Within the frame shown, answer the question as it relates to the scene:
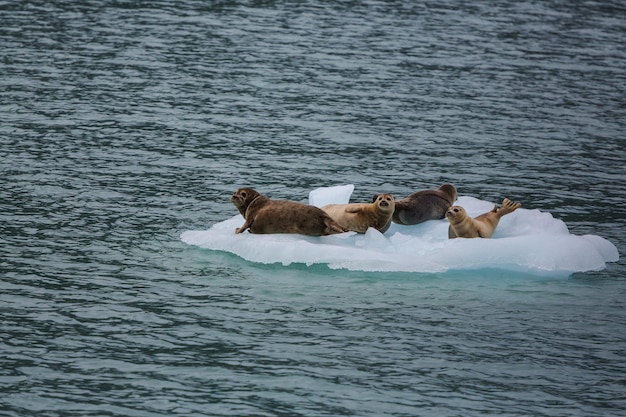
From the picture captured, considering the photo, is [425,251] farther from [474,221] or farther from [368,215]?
[368,215]

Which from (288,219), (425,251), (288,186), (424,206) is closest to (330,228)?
(288,219)

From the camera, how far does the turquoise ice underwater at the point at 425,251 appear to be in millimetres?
14812

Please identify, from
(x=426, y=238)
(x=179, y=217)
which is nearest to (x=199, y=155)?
(x=179, y=217)

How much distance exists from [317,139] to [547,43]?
13029 mm

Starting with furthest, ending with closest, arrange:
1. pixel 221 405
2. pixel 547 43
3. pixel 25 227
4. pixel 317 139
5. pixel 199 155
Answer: pixel 547 43 < pixel 317 139 < pixel 199 155 < pixel 25 227 < pixel 221 405

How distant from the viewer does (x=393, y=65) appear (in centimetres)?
3014

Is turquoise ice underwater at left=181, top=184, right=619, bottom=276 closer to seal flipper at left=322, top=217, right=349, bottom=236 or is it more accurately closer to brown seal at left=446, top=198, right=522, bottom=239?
seal flipper at left=322, top=217, right=349, bottom=236

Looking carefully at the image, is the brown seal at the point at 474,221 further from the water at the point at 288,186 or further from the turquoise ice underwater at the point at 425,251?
the water at the point at 288,186

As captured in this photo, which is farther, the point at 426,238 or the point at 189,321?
the point at 426,238

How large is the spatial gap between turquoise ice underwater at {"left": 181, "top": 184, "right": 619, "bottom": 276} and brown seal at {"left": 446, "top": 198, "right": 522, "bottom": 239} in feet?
0.64

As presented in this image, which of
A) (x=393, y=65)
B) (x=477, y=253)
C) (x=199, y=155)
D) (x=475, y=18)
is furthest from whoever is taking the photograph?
(x=475, y=18)

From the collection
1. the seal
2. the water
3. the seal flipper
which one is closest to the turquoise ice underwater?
the seal flipper

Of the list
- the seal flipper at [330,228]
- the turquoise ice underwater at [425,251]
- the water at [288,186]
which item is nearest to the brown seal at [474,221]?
the turquoise ice underwater at [425,251]

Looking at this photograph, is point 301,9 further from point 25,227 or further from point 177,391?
point 177,391
